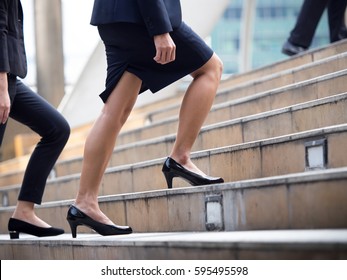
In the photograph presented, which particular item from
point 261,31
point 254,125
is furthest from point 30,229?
point 261,31

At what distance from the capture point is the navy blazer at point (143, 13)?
133 inches

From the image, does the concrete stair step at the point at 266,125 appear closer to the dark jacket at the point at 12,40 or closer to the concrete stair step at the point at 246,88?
the concrete stair step at the point at 246,88

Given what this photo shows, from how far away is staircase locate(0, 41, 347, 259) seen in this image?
283cm

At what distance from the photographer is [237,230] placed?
3.31 metres

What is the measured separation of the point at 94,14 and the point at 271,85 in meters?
2.50

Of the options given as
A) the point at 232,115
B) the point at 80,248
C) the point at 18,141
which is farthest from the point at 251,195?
the point at 18,141

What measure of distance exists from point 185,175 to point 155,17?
32.9 inches

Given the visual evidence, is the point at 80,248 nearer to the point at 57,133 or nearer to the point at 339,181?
the point at 57,133

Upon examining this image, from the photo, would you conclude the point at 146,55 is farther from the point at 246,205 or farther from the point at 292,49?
the point at 292,49

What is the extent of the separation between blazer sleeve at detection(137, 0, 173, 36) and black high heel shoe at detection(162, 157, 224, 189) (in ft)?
2.39

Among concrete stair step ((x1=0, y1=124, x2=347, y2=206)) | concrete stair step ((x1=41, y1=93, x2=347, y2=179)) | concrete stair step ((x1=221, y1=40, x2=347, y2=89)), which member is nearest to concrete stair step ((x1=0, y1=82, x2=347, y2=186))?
concrete stair step ((x1=41, y1=93, x2=347, y2=179))

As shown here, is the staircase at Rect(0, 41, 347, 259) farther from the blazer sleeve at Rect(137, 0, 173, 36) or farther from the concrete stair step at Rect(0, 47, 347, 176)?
the blazer sleeve at Rect(137, 0, 173, 36)

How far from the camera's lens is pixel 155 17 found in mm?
3377
